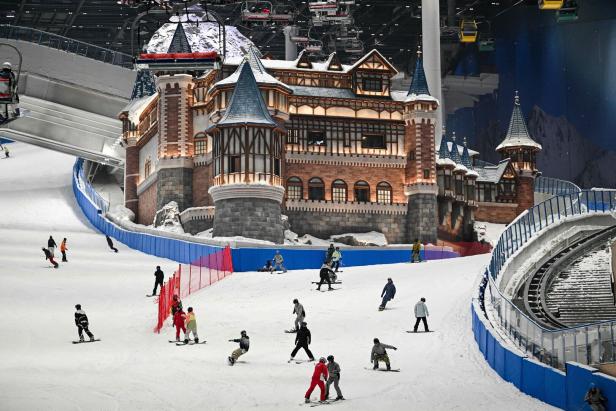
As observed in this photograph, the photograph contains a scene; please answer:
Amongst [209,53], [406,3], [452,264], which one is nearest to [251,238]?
[209,53]

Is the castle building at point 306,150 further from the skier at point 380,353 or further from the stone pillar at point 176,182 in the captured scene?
the skier at point 380,353

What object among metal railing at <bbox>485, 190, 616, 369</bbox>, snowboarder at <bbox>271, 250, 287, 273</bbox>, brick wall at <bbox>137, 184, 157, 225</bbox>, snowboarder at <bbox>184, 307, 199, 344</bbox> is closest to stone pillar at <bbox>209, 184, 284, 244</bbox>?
brick wall at <bbox>137, 184, 157, 225</bbox>

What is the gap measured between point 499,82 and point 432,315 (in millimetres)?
63322

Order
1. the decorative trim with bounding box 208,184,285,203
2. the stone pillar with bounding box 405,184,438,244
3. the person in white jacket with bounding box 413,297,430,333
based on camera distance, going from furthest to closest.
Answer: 1. the stone pillar with bounding box 405,184,438,244
2. the decorative trim with bounding box 208,184,285,203
3. the person in white jacket with bounding box 413,297,430,333

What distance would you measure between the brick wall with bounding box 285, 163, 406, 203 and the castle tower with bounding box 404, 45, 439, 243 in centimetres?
62

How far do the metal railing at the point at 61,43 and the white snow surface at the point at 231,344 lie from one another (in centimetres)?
3759

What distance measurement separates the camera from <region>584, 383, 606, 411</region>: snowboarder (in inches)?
814

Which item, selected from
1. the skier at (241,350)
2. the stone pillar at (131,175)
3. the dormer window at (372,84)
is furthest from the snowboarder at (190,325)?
the stone pillar at (131,175)

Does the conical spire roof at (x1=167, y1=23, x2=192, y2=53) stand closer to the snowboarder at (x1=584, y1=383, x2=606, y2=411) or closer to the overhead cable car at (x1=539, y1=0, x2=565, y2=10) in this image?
the overhead cable car at (x1=539, y1=0, x2=565, y2=10)

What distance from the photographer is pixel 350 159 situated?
71250 mm

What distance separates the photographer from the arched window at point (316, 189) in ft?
230

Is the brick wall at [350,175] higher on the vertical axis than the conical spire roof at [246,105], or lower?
lower

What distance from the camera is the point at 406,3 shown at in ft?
296

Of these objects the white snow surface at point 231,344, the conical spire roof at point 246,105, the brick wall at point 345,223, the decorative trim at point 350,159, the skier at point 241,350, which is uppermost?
the conical spire roof at point 246,105
